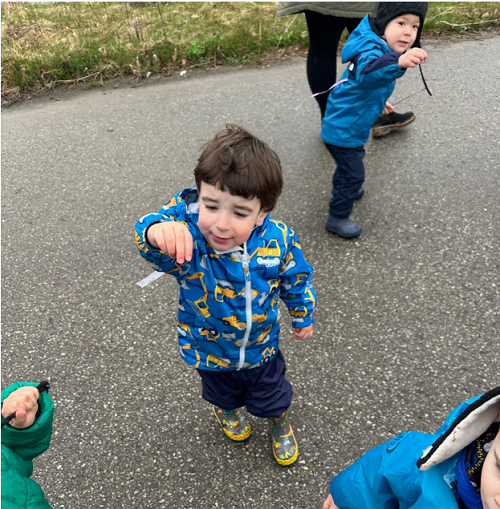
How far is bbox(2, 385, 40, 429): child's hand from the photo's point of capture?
1.23 m

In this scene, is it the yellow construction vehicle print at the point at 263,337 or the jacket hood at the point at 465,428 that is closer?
the jacket hood at the point at 465,428

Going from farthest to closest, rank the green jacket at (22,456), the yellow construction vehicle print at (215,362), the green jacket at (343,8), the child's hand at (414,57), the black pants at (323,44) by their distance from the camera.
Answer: the black pants at (323,44) < the green jacket at (343,8) < the child's hand at (414,57) < the yellow construction vehicle print at (215,362) < the green jacket at (22,456)

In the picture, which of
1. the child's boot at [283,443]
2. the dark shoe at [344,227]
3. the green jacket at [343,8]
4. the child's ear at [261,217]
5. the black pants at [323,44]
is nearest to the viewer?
the child's ear at [261,217]

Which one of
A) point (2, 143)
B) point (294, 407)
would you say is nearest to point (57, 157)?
point (2, 143)

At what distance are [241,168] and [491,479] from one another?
94 cm

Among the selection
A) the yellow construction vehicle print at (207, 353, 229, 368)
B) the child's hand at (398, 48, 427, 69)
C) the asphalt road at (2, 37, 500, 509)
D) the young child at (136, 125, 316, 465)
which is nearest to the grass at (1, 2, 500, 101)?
the asphalt road at (2, 37, 500, 509)

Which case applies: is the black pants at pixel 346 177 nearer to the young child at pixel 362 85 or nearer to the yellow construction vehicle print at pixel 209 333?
the young child at pixel 362 85

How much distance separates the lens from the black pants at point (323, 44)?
127 inches

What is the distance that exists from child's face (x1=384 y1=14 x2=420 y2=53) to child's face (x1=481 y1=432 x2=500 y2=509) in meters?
2.07

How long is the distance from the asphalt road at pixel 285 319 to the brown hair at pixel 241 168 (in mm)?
1135

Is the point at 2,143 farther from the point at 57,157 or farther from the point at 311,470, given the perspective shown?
the point at 311,470

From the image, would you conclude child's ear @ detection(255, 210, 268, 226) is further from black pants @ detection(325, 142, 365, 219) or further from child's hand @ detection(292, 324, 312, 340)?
black pants @ detection(325, 142, 365, 219)

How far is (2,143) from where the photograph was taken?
166 inches

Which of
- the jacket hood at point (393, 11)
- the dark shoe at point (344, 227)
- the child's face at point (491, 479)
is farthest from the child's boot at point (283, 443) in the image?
the jacket hood at point (393, 11)
